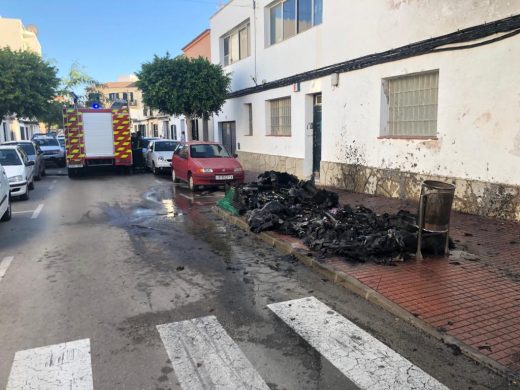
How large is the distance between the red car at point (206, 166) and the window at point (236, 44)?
6662 mm

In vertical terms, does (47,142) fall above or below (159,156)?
above

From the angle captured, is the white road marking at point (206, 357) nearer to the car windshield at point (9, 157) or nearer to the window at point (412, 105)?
the window at point (412, 105)

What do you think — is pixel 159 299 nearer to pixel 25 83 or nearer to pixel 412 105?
pixel 412 105

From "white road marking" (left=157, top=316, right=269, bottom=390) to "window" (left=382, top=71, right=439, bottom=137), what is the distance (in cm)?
741

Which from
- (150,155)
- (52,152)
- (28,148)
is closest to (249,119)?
(150,155)

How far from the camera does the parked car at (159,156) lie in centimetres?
1906

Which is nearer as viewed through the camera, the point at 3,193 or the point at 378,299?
the point at 378,299

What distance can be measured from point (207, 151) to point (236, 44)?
852 cm

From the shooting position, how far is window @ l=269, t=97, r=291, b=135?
16.4 metres

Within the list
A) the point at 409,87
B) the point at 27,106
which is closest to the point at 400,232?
the point at 409,87

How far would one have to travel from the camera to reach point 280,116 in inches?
673

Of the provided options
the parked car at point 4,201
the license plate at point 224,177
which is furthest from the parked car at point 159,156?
the parked car at point 4,201

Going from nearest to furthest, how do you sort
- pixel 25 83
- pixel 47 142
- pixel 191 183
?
pixel 191 183 < pixel 25 83 < pixel 47 142

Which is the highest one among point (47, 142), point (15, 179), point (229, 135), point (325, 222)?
point (229, 135)
